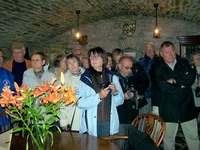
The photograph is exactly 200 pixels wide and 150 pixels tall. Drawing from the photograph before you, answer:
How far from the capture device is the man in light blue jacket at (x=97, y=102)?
2.07 metres

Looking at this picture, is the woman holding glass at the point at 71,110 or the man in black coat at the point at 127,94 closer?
the woman holding glass at the point at 71,110

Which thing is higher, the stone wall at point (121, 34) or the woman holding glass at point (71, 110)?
the stone wall at point (121, 34)

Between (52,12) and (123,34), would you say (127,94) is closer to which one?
(52,12)

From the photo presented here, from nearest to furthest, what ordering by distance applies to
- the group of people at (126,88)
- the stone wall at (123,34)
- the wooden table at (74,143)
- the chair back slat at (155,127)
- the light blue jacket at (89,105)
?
the wooden table at (74,143) → the chair back slat at (155,127) → the light blue jacket at (89,105) → the group of people at (126,88) → the stone wall at (123,34)

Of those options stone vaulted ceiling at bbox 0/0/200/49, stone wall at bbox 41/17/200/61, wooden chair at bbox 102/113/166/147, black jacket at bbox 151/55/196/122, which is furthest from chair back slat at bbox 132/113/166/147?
stone wall at bbox 41/17/200/61

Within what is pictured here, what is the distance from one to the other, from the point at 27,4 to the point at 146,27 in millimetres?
3798

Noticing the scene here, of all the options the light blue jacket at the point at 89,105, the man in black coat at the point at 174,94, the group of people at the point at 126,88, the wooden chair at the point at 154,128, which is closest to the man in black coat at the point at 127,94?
the group of people at the point at 126,88

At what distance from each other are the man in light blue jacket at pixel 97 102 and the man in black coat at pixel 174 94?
75 centimetres

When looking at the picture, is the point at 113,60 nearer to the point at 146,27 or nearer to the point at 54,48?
the point at 146,27

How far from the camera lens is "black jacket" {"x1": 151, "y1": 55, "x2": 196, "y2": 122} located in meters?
2.55

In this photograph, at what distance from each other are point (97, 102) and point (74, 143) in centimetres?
49

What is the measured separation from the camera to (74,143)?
1.64 metres

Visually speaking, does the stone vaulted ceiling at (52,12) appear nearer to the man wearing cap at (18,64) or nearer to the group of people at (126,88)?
the man wearing cap at (18,64)

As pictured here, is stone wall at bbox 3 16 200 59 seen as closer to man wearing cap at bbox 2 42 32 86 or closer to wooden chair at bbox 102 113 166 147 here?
man wearing cap at bbox 2 42 32 86
